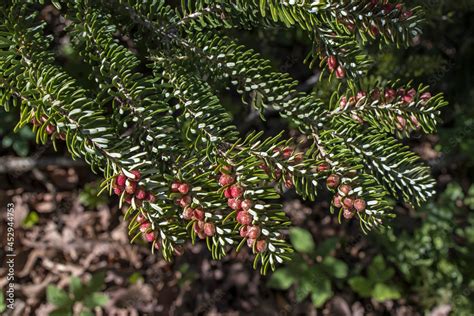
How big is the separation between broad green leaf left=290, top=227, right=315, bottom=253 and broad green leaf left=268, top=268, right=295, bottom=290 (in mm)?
149

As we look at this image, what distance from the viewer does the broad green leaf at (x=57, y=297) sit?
240 centimetres

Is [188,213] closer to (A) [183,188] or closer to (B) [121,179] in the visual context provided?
(A) [183,188]

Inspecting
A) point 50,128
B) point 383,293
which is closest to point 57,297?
point 50,128

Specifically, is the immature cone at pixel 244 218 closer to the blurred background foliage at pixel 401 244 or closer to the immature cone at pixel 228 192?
the immature cone at pixel 228 192

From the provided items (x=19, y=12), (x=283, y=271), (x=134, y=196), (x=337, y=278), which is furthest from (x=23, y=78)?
(x=337, y=278)

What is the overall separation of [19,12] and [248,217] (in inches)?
33.6

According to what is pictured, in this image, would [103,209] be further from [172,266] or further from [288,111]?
[288,111]

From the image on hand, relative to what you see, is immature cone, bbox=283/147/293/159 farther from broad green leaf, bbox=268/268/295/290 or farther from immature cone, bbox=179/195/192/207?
broad green leaf, bbox=268/268/295/290

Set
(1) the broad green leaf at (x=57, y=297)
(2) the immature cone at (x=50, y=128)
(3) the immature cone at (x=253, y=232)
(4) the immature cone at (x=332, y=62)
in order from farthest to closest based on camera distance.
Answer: (1) the broad green leaf at (x=57, y=297), (4) the immature cone at (x=332, y=62), (2) the immature cone at (x=50, y=128), (3) the immature cone at (x=253, y=232)

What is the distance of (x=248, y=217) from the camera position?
3.50ft

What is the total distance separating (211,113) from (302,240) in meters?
1.53

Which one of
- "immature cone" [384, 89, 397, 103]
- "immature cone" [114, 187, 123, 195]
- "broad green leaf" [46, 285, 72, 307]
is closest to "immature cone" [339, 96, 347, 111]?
"immature cone" [384, 89, 397, 103]

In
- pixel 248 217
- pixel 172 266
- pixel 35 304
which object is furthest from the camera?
pixel 172 266

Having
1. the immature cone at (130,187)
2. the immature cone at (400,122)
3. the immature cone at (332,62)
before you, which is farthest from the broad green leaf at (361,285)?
the immature cone at (130,187)
